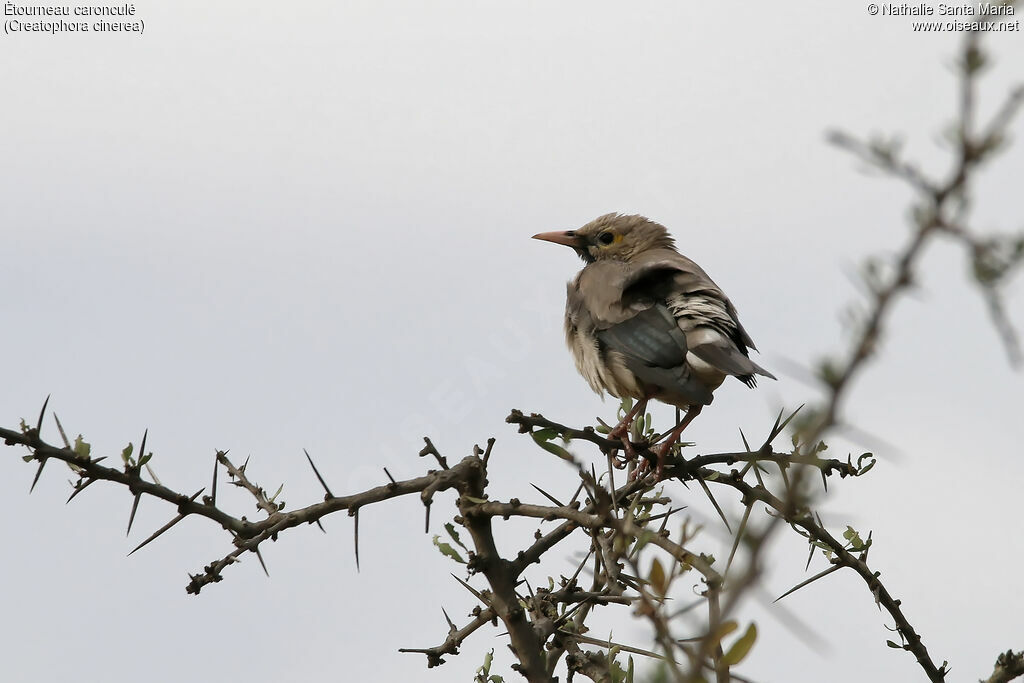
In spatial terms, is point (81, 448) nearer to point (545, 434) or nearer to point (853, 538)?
point (545, 434)

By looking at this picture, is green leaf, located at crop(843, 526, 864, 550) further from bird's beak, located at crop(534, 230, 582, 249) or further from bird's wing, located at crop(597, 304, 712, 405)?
bird's beak, located at crop(534, 230, 582, 249)

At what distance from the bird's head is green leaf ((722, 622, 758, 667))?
252 inches

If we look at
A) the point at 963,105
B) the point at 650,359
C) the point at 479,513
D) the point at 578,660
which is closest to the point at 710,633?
the point at 963,105

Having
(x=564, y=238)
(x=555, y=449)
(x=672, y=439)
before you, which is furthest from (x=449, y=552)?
(x=564, y=238)

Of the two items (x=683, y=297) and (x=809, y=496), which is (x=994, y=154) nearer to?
(x=809, y=496)

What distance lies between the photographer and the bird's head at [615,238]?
7785mm

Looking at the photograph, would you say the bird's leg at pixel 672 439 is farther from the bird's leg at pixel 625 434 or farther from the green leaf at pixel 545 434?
the green leaf at pixel 545 434

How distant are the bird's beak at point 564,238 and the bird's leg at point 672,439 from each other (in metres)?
1.98

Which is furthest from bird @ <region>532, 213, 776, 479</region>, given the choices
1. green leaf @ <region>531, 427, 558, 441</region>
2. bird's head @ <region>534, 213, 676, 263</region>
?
green leaf @ <region>531, 427, 558, 441</region>

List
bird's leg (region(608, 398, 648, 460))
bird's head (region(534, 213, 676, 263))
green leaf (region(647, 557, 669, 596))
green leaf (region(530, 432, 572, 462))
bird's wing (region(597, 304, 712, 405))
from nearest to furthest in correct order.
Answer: green leaf (region(647, 557, 669, 596)), green leaf (region(530, 432, 572, 462)), bird's leg (region(608, 398, 648, 460)), bird's wing (region(597, 304, 712, 405)), bird's head (region(534, 213, 676, 263))

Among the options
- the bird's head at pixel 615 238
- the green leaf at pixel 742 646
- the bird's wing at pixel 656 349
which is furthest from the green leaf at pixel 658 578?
the bird's head at pixel 615 238

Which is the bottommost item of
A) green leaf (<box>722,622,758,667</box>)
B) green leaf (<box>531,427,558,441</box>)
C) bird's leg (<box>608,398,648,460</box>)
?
green leaf (<box>722,622,758,667</box>)

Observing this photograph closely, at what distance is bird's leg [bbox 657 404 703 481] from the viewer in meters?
4.77

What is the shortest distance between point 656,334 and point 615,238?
202 cm
